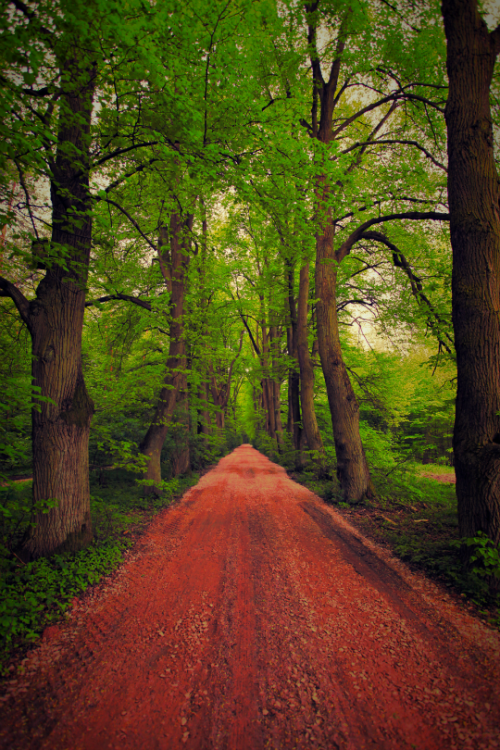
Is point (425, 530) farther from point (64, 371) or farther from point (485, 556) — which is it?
point (64, 371)

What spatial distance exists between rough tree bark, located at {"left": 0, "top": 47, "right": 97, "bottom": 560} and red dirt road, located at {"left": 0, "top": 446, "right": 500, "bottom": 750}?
1.09 metres

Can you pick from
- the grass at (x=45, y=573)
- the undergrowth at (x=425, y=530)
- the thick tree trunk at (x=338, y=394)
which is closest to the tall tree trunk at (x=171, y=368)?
the grass at (x=45, y=573)

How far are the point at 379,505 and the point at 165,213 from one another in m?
7.60

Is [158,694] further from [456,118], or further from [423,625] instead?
[456,118]

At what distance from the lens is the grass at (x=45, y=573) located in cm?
261

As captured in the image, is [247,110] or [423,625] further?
[247,110]

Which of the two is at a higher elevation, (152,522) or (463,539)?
(463,539)

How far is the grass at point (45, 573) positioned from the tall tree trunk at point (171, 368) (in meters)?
1.85

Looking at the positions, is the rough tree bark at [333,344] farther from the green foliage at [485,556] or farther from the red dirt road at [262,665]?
the green foliage at [485,556]

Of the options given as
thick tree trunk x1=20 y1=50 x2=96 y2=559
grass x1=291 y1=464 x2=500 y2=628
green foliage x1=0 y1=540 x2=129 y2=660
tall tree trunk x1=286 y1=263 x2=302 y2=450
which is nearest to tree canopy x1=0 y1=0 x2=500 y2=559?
thick tree trunk x1=20 y1=50 x2=96 y2=559

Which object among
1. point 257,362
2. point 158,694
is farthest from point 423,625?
point 257,362

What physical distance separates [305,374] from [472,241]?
791 cm

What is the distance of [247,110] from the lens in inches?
162

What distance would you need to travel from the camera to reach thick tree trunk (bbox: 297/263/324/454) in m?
11.0
